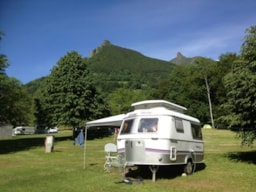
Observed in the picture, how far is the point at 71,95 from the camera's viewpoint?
128ft

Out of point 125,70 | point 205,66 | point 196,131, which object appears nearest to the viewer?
point 196,131

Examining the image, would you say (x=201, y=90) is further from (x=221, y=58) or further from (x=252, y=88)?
(x=252, y=88)

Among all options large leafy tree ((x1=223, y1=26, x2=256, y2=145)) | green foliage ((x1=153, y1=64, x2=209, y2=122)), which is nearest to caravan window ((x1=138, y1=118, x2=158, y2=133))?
large leafy tree ((x1=223, y1=26, x2=256, y2=145))

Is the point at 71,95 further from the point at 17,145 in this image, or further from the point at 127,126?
the point at 127,126

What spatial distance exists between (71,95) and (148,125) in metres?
27.3

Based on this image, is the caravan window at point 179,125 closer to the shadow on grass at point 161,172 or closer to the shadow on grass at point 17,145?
the shadow on grass at point 161,172

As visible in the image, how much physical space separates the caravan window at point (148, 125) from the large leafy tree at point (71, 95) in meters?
26.0

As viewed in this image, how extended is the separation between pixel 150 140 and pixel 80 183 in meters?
2.99

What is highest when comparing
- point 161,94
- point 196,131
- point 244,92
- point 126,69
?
point 126,69

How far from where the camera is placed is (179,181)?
504 inches

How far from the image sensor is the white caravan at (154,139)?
1241cm

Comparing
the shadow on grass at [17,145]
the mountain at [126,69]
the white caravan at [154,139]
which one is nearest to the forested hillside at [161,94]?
the shadow on grass at [17,145]

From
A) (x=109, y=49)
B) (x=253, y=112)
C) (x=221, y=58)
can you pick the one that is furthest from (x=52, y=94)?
(x=109, y=49)

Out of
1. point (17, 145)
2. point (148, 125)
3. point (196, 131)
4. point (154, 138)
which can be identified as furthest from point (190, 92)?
point (154, 138)
